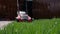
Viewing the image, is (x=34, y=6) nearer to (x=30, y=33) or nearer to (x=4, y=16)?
(x=4, y=16)

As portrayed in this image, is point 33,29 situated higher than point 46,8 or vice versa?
point 33,29

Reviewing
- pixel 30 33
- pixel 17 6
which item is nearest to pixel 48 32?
pixel 30 33

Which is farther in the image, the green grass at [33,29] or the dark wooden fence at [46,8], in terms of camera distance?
the dark wooden fence at [46,8]

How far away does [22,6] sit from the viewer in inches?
756

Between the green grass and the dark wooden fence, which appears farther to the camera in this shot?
the dark wooden fence

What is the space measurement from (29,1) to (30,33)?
43.8ft

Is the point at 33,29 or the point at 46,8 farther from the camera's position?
the point at 46,8

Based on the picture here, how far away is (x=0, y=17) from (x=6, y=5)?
0.97 m

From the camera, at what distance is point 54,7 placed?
19328 mm

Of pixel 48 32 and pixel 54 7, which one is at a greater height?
pixel 48 32

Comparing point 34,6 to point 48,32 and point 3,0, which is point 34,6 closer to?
point 3,0

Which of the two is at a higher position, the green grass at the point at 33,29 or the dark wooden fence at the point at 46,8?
the green grass at the point at 33,29

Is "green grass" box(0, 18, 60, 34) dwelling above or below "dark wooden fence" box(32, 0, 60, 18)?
above

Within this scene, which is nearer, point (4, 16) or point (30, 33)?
point (30, 33)
